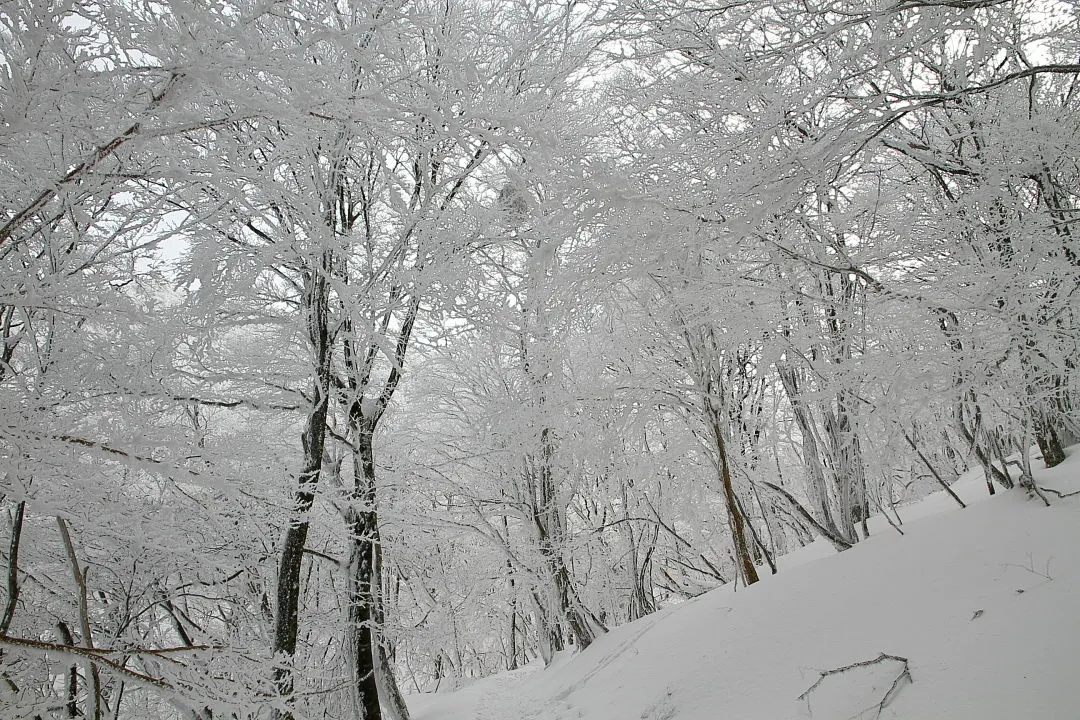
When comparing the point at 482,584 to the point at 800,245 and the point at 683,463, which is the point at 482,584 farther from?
the point at 800,245

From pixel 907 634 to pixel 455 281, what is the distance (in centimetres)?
442

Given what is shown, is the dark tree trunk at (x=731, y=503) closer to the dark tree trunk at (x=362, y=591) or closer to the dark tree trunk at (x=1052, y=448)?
the dark tree trunk at (x=1052, y=448)

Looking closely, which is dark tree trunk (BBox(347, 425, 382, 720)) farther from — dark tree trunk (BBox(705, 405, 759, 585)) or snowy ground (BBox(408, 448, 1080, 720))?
dark tree trunk (BBox(705, 405, 759, 585))

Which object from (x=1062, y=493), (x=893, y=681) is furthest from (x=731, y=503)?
(x=893, y=681)

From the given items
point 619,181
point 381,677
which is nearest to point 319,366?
point 619,181

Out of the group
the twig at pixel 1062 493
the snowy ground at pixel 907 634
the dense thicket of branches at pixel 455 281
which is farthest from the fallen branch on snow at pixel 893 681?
the twig at pixel 1062 493

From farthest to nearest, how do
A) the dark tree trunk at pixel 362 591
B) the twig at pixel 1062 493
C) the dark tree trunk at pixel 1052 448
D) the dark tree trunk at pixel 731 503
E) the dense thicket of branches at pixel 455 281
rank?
the dark tree trunk at pixel 362 591 → the dark tree trunk at pixel 731 503 → the dark tree trunk at pixel 1052 448 → the twig at pixel 1062 493 → the dense thicket of branches at pixel 455 281

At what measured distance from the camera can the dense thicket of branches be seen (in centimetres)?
240

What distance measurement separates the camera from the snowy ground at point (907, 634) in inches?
100

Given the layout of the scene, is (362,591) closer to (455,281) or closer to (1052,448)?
(455,281)

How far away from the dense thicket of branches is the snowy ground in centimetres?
65

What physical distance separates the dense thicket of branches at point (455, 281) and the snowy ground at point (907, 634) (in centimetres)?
65

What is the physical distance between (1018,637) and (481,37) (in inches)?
273

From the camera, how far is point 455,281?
18.6ft
